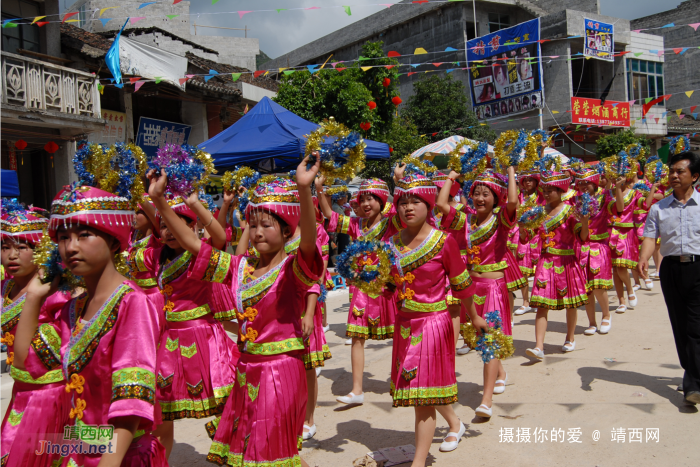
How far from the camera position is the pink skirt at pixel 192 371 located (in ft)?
11.7

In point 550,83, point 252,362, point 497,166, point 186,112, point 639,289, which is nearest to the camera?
point 252,362

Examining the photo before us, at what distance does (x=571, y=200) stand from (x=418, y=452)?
491cm

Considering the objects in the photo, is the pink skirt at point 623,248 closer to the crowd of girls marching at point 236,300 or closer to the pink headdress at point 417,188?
the crowd of girls marching at point 236,300

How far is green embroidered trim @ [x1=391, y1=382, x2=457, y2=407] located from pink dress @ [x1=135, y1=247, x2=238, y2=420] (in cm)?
120

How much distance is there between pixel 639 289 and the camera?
10.5m

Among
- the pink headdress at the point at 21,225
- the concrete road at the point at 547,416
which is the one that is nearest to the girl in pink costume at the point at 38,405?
the pink headdress at the point at 21,225

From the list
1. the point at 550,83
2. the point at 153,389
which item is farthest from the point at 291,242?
the point at 550,83

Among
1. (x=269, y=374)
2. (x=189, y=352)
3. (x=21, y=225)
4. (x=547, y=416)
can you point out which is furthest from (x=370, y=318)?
(x=21, y=225)

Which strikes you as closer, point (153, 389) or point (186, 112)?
point (153, 389)

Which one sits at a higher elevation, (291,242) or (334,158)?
(334,158)

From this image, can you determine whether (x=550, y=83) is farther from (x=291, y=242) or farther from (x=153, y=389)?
(x=153, y=389)

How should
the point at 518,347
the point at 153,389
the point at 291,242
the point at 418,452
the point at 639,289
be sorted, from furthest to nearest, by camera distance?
the point at 639,289
the point at 518,347
the point at 291,242
the point at 418,452
the point at 153,389

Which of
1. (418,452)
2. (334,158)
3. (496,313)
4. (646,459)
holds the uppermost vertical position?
(334,158)

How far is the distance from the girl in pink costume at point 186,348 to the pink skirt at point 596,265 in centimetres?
533
